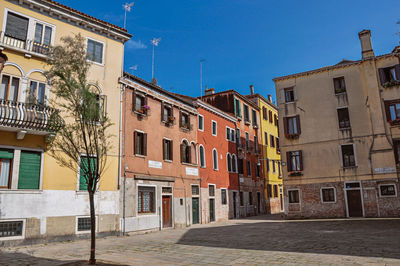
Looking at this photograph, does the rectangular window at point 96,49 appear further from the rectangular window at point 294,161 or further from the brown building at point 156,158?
the rectangular window at point 294,161

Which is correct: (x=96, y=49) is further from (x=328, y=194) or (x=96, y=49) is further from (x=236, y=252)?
(x=328, y=194)

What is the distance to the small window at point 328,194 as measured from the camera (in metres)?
24.3

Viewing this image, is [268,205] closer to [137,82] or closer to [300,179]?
[300,179]

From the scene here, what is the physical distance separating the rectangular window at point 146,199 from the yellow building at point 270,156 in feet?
61.2

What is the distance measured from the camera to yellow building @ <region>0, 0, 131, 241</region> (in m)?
13.3

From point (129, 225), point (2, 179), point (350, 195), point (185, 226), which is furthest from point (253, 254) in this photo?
point (350, 195)

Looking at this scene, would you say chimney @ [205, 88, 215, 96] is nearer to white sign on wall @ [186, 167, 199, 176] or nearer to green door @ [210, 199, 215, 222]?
white sign on wall @ [186, 167, 199, 176]

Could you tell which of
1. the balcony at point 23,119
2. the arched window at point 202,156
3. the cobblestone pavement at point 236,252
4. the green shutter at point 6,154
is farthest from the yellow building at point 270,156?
the green shutter at point 6,154

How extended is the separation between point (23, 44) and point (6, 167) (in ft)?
18.6

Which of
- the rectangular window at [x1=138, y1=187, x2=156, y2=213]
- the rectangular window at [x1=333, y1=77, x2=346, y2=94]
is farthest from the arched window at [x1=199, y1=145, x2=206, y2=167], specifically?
the rectangular window at [x1=333, y1=77, x2=346, y2=94]

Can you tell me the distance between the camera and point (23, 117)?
1334 centimetres

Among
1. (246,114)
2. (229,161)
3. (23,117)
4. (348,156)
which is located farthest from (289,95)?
(23,117)

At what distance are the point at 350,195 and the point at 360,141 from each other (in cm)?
416

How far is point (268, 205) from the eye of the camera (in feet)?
117
